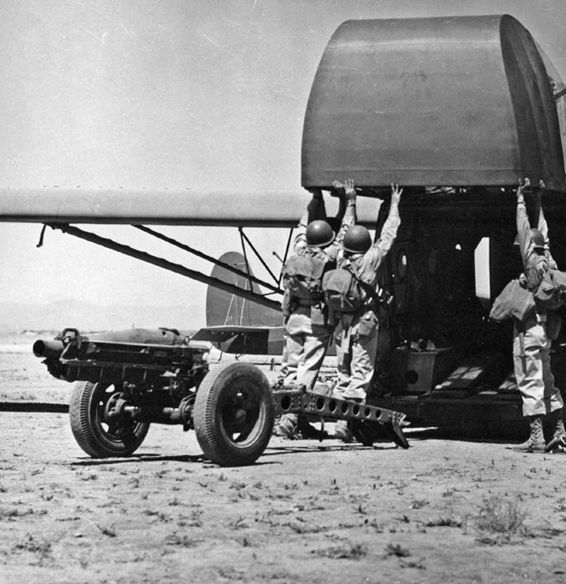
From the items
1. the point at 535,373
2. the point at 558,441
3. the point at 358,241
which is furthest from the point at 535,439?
the point at 358,241

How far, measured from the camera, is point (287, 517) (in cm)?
665

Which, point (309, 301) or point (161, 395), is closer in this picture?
point (161, 395)

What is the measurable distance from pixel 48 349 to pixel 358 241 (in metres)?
4.04

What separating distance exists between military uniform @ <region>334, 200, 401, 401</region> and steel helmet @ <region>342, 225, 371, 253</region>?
5 cm

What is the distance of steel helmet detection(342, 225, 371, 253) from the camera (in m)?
11.4

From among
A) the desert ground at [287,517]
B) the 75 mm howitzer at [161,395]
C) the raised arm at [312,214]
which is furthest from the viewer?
the raised arm at [312,214]

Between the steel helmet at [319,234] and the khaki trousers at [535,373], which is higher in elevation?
the steel helmet at [319,234]

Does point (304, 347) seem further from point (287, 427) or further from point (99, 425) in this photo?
point (99, 425)

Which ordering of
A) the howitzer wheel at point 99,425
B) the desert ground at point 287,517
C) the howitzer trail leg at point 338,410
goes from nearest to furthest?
the desert ground at point 287,517, the howitzer wheel at point 99,425, the howitzer trail leg at point 338,410

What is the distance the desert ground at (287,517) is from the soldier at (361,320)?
3.62ft

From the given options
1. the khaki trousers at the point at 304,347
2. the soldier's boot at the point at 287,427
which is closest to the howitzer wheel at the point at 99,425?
the soldier's boot at the point at 287,427

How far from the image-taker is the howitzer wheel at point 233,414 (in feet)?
28.6

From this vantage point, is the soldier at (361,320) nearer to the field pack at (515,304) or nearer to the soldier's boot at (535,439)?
the field pack at (515,304)

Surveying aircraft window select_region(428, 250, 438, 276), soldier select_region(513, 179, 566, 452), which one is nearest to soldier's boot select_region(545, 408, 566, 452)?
soldier select_region(513, 179, 566, 452)
